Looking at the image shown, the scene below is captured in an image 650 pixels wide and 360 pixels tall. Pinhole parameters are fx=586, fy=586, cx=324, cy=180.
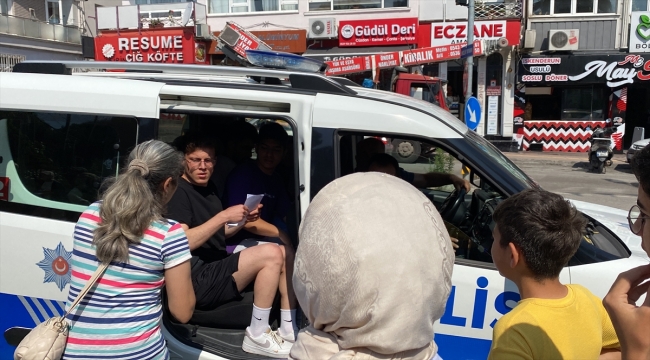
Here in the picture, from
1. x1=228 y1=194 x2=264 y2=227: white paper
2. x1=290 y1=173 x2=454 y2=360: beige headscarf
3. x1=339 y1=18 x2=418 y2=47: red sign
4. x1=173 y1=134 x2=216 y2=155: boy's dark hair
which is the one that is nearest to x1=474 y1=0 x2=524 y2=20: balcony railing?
x1=339 y1=18 x2=418 y2=47: red sign

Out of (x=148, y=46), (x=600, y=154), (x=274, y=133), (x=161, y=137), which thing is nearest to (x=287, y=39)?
(x=148, y=46)

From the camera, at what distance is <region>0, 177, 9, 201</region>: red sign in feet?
10.4

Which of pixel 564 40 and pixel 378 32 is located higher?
pixel 378 32

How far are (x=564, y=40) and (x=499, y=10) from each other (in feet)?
8.23

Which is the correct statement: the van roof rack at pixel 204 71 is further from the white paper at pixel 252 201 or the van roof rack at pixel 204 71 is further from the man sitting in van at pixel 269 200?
the white paper at pixel 252 201

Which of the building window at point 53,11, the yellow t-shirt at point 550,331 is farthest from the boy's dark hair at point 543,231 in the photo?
the building window at point 53,11

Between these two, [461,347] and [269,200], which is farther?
[269,200]

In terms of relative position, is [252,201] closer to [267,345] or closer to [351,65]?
[267,345]

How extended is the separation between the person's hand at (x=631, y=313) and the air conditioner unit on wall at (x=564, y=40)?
21.1 m

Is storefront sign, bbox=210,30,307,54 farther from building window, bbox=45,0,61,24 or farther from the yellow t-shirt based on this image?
the yellow t-shirt

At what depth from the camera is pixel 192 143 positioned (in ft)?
11.6

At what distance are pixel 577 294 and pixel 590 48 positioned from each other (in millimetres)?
21669

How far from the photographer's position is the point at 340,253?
136cm

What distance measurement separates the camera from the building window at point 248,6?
23.0 m
